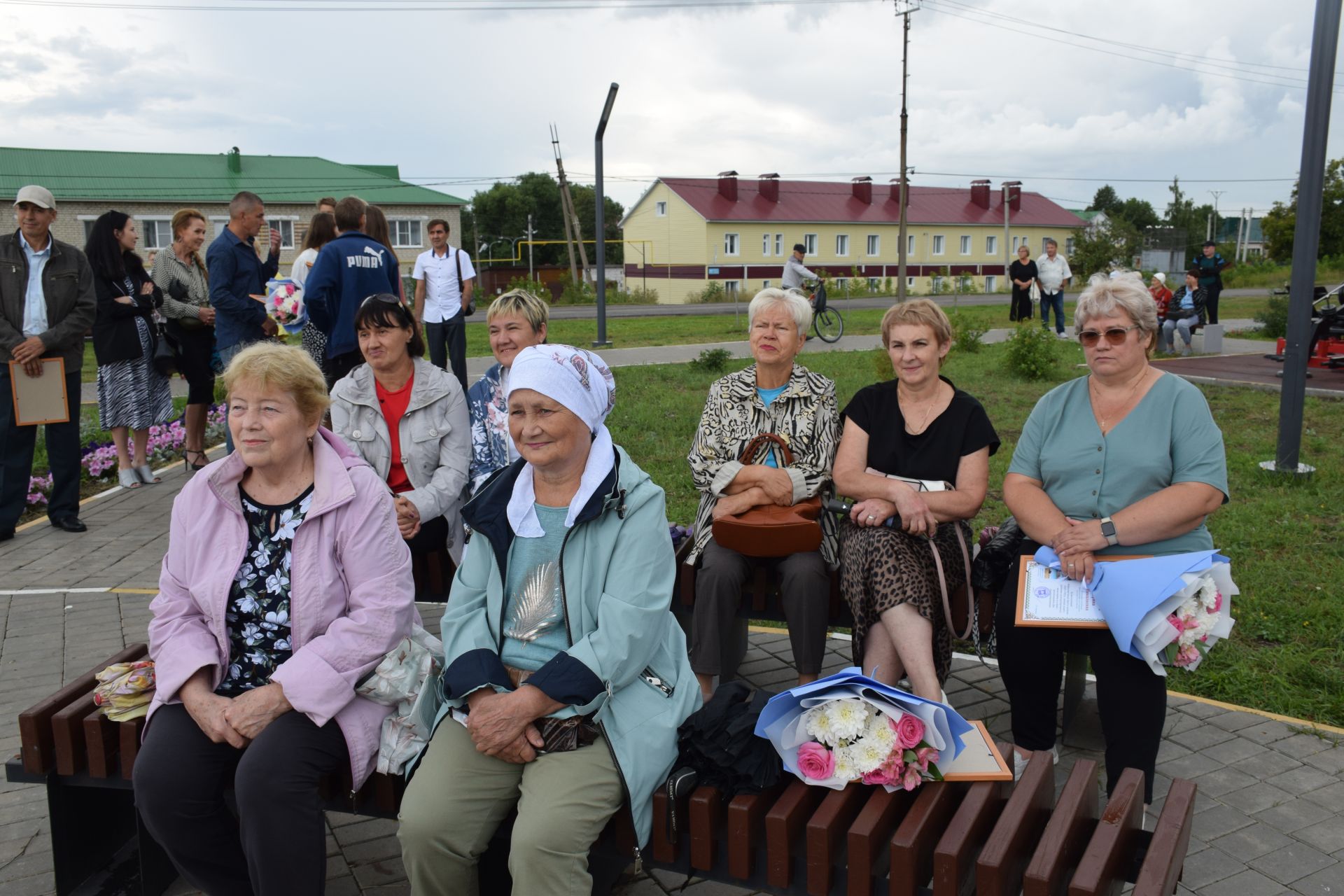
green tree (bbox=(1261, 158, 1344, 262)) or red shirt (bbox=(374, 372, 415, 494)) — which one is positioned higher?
green tree (bbox=(1261, 158, 1344, 262))

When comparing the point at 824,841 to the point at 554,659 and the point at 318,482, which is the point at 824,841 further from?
the point at 318,482

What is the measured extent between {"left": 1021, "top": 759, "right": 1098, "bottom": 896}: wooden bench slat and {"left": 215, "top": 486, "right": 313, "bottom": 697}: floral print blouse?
1.96 metres

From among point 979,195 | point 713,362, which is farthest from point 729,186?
point 713,362

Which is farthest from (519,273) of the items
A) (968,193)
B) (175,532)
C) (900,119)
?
(175,532)

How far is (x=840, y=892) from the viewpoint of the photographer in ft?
7.30

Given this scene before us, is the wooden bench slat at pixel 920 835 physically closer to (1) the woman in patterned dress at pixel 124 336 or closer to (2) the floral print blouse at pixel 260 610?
(2) the floral print blouse at pixel 260 610

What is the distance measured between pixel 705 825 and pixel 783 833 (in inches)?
7.7

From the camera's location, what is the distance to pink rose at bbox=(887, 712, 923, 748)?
227cm

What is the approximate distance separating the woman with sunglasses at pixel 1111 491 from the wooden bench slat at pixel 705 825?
1320 millimetres

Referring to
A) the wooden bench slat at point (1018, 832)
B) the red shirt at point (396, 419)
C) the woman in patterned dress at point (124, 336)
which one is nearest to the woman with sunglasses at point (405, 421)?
the red shirt at point (396, 419)

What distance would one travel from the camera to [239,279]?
283 inches

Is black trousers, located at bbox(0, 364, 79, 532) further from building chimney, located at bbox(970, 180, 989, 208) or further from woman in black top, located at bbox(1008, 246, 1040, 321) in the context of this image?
building chimney, located at bbox(970, 180, 989, 208)

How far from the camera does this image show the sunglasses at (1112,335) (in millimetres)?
3309

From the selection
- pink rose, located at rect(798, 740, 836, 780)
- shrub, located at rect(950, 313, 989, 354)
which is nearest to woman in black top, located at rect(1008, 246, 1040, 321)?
shrub, located at rect(950, 313, 989, 354)
